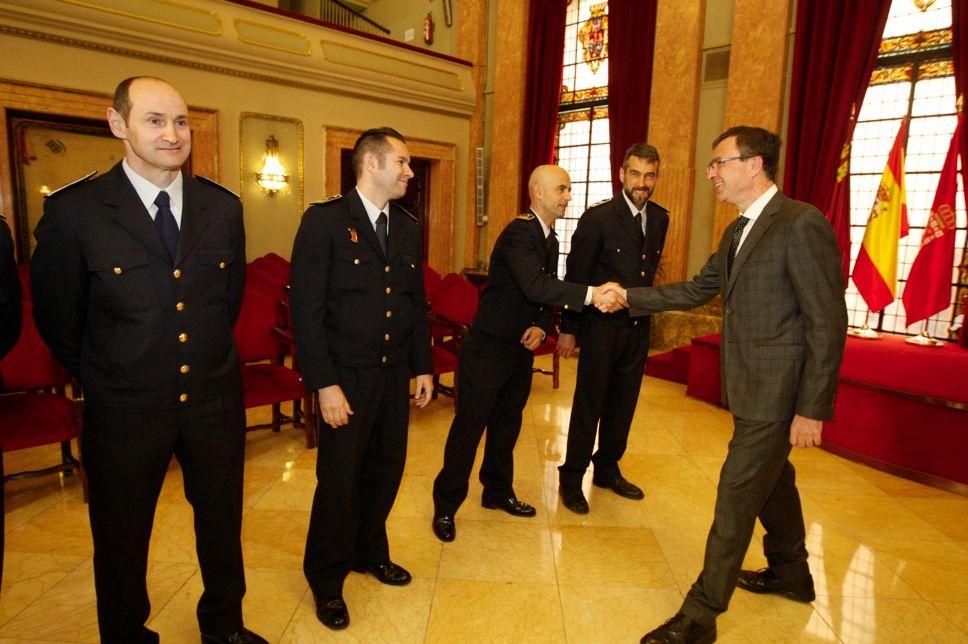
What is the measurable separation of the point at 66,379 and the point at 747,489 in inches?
132

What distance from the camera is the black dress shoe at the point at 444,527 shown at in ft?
9.26

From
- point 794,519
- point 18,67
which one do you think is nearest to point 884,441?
point 794,519

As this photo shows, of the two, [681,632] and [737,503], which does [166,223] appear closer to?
[737,503]

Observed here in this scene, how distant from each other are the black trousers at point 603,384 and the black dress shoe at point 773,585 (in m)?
0.94

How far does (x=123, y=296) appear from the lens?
1591mm

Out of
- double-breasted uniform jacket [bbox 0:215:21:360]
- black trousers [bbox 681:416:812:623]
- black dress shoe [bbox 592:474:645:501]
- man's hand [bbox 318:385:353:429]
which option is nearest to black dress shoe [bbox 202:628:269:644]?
man's hand [bbox 318:385:353:429]

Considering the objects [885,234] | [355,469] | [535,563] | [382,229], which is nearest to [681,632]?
[535,563]

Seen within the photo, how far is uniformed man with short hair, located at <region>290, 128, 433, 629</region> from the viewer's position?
6.66 feet

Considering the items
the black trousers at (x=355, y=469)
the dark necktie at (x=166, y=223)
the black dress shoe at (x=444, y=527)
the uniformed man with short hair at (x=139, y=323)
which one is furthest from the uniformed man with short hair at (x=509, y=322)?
the dark necktie at (x=166, y=223)

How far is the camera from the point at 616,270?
10.4 feet

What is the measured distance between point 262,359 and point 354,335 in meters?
2.09

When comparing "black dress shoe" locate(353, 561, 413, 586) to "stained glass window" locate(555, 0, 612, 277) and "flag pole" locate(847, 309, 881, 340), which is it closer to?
"flag pole" locate(847, 309, 881, 340)

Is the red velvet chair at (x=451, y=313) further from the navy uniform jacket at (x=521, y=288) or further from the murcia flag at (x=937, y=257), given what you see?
the murcia flag at (x=937, y=257)

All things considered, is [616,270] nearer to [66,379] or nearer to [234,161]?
Answer: [66,379]
